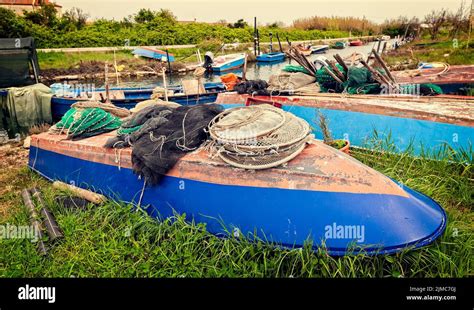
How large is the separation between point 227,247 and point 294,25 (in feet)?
191

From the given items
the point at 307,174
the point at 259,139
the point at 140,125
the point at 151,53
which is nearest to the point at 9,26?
the point at 151,53

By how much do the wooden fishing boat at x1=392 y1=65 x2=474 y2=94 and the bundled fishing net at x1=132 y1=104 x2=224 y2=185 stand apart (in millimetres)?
6494

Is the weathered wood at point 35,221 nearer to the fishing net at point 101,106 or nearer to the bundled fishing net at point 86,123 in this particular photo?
the bundled fishing net at point 86,123

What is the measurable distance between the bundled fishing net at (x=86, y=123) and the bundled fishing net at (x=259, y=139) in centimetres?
259

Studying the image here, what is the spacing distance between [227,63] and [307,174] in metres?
24.9

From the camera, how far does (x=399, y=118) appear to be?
241 inches

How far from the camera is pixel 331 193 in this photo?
3.42 m

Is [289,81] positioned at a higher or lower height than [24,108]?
higher

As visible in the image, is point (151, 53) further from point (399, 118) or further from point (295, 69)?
point (399, 118)

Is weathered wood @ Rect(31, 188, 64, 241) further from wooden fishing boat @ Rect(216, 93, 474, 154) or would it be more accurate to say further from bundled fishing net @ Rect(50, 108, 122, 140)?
wooden fishing boat @ Rect(216, 93, 474, 154)

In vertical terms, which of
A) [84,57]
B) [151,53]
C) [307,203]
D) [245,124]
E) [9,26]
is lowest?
[307,203]

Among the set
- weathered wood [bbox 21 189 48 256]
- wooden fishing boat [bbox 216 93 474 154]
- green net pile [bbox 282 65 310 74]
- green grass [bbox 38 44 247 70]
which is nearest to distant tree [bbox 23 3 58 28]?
green grass [bbox 38 44 247 70]

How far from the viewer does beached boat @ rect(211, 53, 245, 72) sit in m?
27.0

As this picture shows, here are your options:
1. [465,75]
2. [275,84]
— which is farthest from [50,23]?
[465,75]
